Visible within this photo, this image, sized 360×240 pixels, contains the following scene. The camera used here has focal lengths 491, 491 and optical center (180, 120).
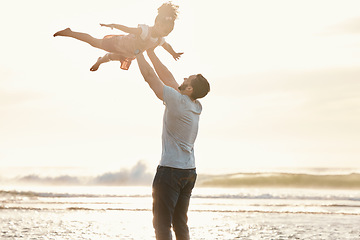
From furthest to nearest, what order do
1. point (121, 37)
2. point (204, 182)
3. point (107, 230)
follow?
1. point (204, 182)
2. point (107, 230)
3. point (121, 37)

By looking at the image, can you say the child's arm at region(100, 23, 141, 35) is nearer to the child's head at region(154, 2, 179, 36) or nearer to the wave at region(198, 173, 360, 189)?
the child's head at region(154, 2, 179, 36)

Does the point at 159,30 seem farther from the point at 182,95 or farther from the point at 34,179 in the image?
the point at 34,179

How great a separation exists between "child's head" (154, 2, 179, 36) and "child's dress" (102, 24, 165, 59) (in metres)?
0.14

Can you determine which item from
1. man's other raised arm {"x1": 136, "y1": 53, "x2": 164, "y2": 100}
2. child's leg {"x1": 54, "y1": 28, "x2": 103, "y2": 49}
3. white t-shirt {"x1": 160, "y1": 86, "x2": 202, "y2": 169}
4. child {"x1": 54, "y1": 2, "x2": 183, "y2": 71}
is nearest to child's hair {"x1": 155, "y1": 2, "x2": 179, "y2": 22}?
child {"x1": 54, "y1": 2, "x2": 183, "y2": 71}

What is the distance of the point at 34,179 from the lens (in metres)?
44.0

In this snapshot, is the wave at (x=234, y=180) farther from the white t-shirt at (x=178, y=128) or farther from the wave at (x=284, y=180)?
the white t-shirt at (x=178, y=128)

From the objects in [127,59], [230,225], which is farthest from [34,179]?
[127,59]

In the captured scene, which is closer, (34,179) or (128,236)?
(128,236)

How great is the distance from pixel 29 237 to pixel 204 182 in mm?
30172

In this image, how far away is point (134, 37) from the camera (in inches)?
213

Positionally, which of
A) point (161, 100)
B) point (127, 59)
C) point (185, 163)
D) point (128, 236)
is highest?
point (127, 59)

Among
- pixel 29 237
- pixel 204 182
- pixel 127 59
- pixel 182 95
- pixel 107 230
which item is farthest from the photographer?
pixel 204 182

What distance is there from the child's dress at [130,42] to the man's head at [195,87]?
2.01 feet

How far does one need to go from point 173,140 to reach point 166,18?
1.28 meters
